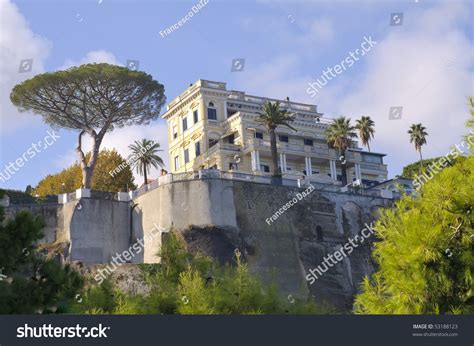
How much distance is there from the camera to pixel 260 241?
161 ft

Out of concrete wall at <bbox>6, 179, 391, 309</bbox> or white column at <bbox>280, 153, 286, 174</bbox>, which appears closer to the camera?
concrete wall at <bbox>6, 179, 391, 309</bbox>

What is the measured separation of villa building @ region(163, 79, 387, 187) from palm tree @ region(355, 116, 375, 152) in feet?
2.90

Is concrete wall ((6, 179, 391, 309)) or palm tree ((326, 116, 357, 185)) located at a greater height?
palm tree ((326, 116, 357, 185))

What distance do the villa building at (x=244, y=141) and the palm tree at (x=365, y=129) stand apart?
0.89 meters

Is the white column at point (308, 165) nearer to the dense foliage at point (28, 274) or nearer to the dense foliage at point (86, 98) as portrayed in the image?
the dense foliage at point (86, 98)

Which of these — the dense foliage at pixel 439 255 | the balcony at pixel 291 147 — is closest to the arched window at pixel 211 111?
the balcony at pixel 291 147

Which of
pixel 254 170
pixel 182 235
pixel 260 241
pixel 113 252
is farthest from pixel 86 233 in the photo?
pixel 254 170

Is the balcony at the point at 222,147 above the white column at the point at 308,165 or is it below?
above

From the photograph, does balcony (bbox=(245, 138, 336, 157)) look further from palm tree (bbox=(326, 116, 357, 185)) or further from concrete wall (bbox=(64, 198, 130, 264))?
concrete wall (bbox=(64, 198, 130, 264))

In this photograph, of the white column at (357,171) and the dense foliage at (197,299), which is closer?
the dense foliage at (197,299)

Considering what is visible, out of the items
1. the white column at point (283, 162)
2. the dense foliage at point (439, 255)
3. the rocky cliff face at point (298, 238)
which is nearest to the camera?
the dense foliage at point (439, 255)

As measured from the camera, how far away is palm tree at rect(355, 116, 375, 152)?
69375 mm

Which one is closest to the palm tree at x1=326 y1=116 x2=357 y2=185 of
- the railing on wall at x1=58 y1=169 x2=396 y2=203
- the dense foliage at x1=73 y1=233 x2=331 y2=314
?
the railing on wall at x1=58 y1=169 x2=396 y2=203

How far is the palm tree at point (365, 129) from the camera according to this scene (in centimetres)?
6938
